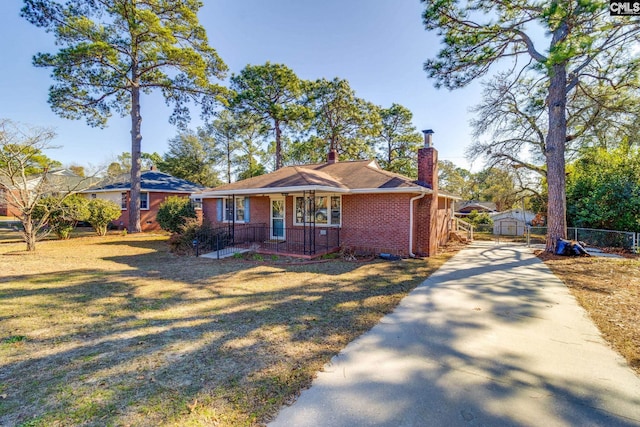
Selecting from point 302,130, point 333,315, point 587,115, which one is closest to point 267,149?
point 302,130

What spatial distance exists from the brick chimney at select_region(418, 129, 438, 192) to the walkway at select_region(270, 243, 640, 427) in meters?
6.51

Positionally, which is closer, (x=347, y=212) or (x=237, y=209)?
(x=347, y=212)

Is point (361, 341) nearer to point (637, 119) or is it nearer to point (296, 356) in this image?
point (296, 356)

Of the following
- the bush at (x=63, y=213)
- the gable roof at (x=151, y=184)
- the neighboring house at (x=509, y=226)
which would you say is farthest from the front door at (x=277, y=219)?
the neighboring house at (x=509, y=226)

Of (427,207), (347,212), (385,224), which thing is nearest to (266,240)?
(347,212)

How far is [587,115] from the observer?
16781 mm

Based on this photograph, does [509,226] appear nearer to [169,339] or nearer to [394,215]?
[394,215]

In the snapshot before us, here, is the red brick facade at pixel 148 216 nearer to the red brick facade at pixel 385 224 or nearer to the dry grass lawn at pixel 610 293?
the red brick facade at pixel 385 224

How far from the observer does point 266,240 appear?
42.8 ft

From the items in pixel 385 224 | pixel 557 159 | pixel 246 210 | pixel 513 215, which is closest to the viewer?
pixel 385 224

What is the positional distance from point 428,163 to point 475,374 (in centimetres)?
955

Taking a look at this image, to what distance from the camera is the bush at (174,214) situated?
45.0ft

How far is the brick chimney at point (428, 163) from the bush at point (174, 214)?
11.1 m

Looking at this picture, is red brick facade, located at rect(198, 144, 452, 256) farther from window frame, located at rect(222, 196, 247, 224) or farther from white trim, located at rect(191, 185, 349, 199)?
window frame, located at rect(222, 196, 247, 224)
